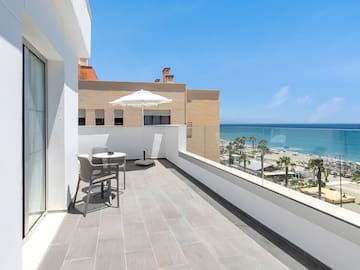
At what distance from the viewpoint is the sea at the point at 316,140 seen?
2.09 metres

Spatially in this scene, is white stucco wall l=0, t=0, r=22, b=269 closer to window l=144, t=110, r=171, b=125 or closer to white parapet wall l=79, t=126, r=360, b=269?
white parapet wall l=79, t=126, r=360, b=269

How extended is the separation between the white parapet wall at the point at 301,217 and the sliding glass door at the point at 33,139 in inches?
A: 107

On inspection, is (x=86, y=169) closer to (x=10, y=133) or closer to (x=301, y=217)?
(x=10, y=133)

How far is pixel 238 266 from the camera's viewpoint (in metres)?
1.97

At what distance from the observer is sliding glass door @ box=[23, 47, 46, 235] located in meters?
2.29

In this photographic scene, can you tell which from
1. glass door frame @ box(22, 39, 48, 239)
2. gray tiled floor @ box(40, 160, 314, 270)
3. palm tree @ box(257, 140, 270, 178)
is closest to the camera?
gray tiled floor @ box(40, 160, 314, 270)

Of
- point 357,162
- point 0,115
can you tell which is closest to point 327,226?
point 357,162

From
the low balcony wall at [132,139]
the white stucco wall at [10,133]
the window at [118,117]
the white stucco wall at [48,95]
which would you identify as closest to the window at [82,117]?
the window at [118,117]

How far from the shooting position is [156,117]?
17594mm

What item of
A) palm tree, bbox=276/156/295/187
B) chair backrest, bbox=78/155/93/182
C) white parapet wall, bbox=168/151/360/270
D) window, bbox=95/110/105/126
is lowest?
white parapet wall, bbox=168/151/360/270

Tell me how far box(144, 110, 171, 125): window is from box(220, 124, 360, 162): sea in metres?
14.6

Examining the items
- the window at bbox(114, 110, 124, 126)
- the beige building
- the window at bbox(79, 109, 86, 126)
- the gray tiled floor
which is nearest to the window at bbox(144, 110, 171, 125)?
→ the beige building

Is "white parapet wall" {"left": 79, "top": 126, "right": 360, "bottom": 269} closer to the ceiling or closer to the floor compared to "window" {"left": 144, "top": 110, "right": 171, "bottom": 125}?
closer to the floor

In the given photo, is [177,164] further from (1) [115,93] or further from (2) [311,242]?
(1) [115,93]
